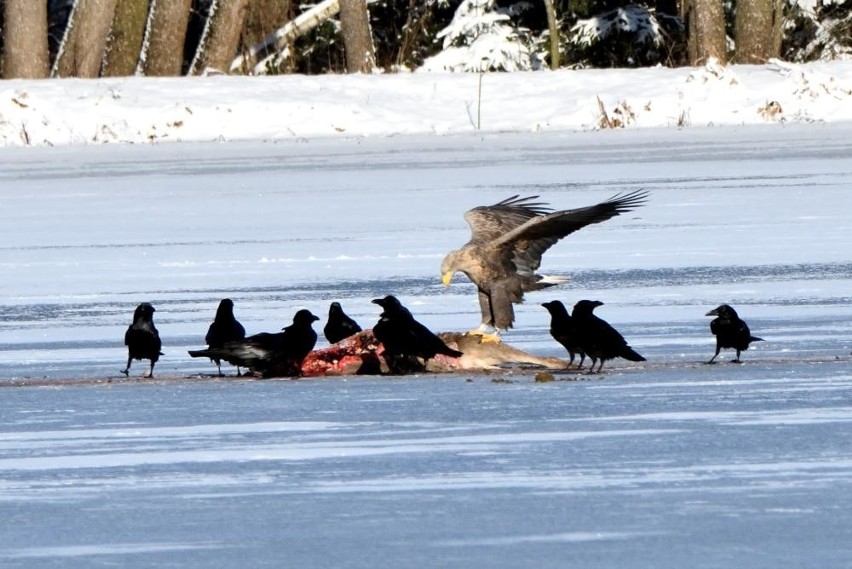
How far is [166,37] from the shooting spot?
111 feet

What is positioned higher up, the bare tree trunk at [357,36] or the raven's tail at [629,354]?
the bare tree trunk at [357,36]

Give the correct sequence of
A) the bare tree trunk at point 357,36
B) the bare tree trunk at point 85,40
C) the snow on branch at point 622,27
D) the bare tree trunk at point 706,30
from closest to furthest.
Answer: the bare tree trunk at point 706,30 → the bare tree trunk at point 357,36 → the bare tree trunk at point 85,40 → the snow on branch at point 622,27

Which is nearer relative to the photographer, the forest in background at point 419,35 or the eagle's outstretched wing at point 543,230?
the eagle's outstretched wing at point 543,230

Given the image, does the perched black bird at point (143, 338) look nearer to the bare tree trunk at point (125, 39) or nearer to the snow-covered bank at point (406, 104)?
the snow-covered bank at point (406, 104)

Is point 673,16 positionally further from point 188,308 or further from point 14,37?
point 188,308

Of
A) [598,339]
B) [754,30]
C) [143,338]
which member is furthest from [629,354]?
[754,30]

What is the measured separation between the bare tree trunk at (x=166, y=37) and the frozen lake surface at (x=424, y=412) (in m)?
18.7

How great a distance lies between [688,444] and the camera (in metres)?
6.04

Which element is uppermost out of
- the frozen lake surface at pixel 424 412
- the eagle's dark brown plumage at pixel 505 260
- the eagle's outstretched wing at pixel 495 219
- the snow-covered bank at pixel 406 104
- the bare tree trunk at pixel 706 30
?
the bare tree trunk at pixel 706 30

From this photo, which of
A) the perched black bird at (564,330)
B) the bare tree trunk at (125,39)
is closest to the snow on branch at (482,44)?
the bare tree trunk at (125,39)

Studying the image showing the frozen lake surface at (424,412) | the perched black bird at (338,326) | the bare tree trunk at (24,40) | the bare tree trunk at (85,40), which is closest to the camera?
the frozen lake surface at (424,412)

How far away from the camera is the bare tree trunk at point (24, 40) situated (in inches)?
1287

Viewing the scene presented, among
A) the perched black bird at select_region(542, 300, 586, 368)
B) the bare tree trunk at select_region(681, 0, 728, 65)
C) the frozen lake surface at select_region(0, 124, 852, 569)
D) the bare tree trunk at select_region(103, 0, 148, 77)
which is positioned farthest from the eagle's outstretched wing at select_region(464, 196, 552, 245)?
the bare tree trunk at select_region(103, 0, 148, 77)

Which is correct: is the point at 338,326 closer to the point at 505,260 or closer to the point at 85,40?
the point at 505,260
